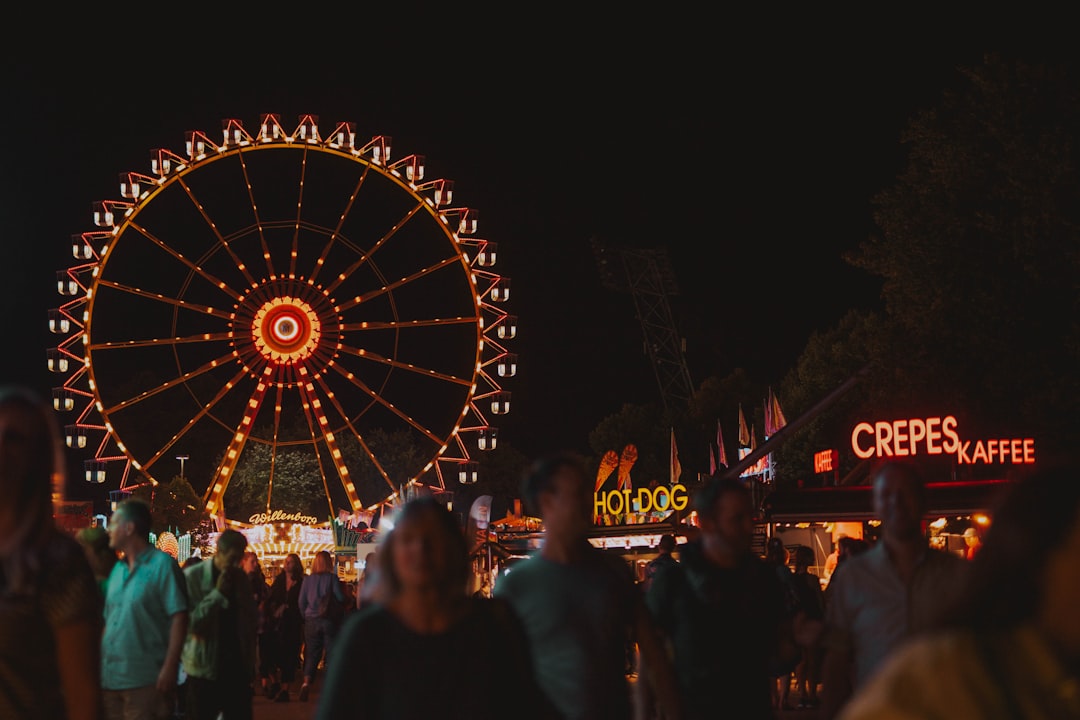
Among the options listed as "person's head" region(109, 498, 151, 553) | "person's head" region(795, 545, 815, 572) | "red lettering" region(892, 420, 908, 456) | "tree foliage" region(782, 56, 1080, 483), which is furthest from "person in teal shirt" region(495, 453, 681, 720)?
"red lettering" region(892, 420, 908, 456)

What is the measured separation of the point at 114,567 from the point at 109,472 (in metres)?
87.0

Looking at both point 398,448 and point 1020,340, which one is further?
point 398,448

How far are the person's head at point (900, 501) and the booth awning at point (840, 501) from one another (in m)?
18.7

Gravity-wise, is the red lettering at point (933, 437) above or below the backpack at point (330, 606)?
above

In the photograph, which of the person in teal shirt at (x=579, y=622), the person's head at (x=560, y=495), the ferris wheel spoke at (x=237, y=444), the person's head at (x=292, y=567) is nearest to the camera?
the person in teal shirt at (x=579, y=622)

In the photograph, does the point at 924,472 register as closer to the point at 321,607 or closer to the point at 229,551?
the point at 321,607

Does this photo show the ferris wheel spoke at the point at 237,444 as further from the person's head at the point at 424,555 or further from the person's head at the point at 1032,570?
the person's head at the point at 1032,570

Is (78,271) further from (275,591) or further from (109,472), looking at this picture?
(109,472)

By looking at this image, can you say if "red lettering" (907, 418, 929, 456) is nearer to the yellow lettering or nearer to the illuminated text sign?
the illuminated text sign

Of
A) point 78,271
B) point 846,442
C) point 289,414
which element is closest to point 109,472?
point 289,414

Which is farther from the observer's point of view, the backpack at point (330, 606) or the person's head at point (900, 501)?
the backpack at point (330, 606)

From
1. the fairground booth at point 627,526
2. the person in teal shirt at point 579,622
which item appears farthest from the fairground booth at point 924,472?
the person in teal shirt at point 579,622

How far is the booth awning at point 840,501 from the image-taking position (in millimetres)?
23719

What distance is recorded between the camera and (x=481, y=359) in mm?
31969
